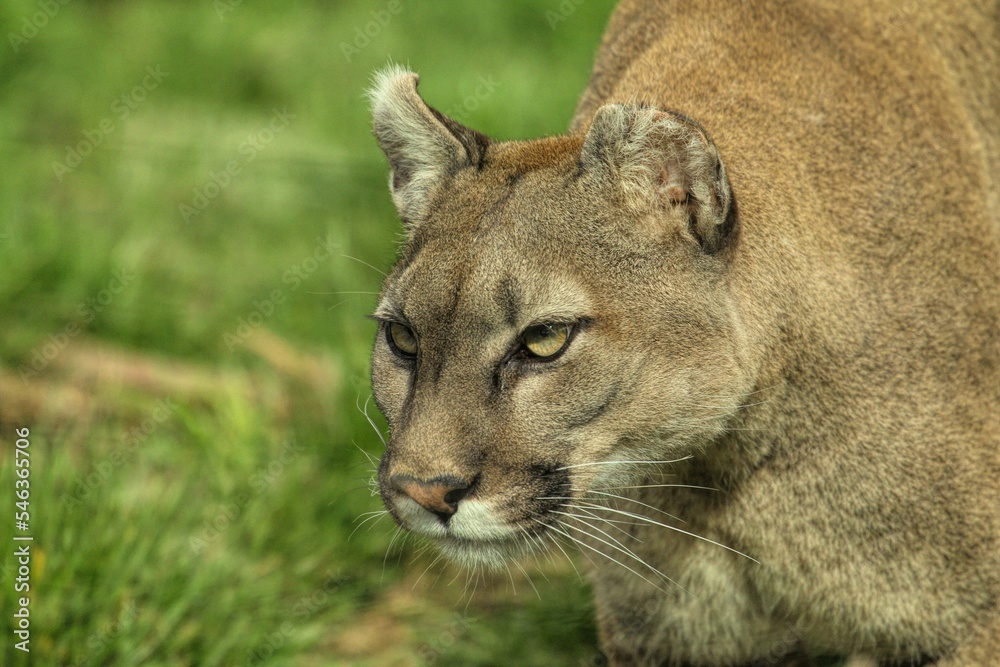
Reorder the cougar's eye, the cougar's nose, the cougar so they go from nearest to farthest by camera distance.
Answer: the cougar's nose < the cougar < the cougar's eye

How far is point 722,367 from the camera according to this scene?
11.7 feet

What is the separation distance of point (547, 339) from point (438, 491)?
1.76 feet

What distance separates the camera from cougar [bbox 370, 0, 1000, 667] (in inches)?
137

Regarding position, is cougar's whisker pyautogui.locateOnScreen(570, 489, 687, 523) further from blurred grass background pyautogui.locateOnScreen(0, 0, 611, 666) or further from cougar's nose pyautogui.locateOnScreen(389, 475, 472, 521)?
blurred grass background pyautogui.locateOnScreen(0, 0, 611, 666)

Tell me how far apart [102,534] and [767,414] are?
8.81 ft

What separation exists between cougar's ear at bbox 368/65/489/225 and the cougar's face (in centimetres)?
31

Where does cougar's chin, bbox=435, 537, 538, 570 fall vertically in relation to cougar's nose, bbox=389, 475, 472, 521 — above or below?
below

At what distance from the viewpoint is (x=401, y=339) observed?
3.79 meters

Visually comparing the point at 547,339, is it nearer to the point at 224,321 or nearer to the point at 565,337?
the point at 565,337

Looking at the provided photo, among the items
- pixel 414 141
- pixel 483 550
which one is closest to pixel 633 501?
pixel 483 550

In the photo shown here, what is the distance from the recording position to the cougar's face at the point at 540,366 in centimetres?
344

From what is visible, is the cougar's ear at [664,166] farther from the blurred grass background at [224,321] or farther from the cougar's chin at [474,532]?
the blurred grass background at [224,321]

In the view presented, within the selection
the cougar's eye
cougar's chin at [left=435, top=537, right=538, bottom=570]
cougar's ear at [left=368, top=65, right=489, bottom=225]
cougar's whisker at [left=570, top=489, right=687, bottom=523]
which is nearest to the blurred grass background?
cougar's ear at [left=368, top=65, right=489, bottom=225]

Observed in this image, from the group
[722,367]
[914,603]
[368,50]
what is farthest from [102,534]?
[368,50]
